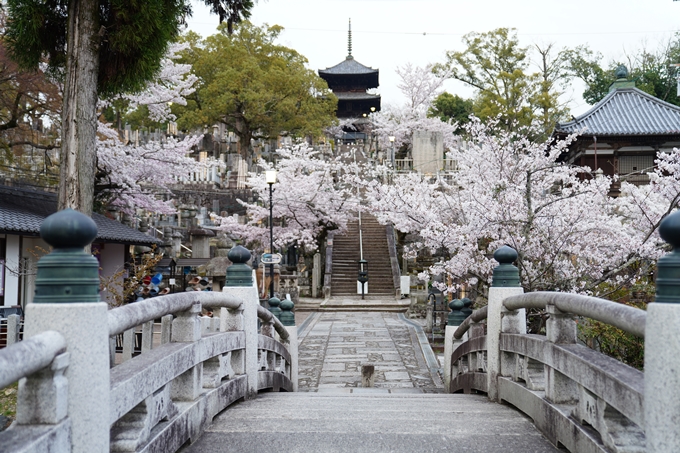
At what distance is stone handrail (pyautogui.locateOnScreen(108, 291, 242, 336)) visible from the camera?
3.29 m

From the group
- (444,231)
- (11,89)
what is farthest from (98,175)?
(444,231)

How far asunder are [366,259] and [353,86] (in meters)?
39.5

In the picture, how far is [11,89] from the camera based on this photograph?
1650 centimetres

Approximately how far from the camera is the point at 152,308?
153 inches

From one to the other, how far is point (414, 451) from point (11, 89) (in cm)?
1618

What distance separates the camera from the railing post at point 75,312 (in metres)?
2.67

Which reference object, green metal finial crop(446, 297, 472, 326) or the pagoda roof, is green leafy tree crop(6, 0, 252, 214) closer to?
green metal finial crop(446, 297, 472, 326)

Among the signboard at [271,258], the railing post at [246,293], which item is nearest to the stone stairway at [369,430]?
the railing post at [246,293]

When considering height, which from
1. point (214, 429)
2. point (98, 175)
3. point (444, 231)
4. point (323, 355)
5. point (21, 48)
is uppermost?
point (21, 48)

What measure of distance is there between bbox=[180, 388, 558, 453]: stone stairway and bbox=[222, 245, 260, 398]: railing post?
2.22ft

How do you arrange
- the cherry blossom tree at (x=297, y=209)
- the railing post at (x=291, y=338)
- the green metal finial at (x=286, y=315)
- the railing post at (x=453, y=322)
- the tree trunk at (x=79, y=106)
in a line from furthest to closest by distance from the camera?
the cherry blossom tree at (x=297, y=209), the green metal finial at (x=286, y=315), the railing post at (x=291, y=338), the tree trunk at (x=79, y=106), the railing post at (x=453, y=322)

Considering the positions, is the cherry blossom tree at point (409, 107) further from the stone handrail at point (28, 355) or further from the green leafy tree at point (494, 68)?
the stone handrail at point (28, 355)

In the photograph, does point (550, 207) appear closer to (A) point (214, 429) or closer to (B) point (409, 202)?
(B) point (409, 202)

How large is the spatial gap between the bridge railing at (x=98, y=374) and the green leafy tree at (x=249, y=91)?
32.8 metres
